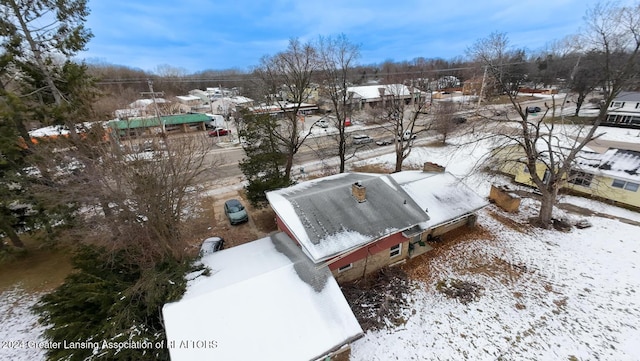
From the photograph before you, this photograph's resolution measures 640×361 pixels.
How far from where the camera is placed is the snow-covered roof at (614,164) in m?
18.3

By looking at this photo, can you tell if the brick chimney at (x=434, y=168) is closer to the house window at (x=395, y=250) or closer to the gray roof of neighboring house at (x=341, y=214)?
the gray roof of neighboring house at (x=341, y=214)

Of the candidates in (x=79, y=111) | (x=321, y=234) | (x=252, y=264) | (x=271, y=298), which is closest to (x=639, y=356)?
(x=321, y=234)

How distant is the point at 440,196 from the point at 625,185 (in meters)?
14.4

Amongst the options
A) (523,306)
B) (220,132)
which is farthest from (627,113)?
(220,132)

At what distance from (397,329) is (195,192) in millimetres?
10716

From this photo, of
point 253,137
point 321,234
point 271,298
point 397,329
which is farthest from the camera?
point 253,137

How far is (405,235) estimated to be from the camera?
1333cm

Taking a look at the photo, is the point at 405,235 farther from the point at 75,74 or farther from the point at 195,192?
the point at 75,74

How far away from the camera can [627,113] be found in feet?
124

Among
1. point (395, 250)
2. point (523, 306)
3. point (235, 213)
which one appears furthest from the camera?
point (235, 213)

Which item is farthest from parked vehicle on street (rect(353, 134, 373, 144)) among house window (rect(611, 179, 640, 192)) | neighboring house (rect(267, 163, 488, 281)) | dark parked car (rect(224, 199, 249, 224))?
house window (rect(611, 179, 640, 192))

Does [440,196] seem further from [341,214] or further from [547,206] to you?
A: [341,214]

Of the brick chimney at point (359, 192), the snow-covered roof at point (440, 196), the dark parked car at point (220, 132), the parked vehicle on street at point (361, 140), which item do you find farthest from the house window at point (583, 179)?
the dark parked car at point (220, 132)

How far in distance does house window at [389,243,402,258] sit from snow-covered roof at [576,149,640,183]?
679 inches
